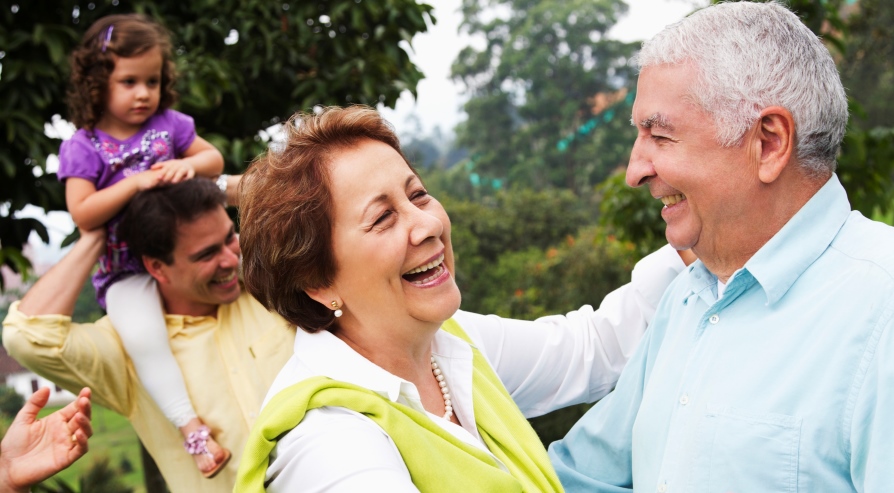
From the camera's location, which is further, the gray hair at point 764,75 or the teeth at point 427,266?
the teeth at point 427,266

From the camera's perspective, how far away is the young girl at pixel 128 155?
108 inches

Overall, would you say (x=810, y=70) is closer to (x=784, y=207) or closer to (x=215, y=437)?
(x=784, y=207)

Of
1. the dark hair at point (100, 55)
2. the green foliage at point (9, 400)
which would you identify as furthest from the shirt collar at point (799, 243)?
the green foliage at point (9, 400)

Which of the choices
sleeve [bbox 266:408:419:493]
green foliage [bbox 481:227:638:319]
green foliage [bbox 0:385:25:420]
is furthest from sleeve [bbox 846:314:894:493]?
green foliage [bbox 481:227:638:319]

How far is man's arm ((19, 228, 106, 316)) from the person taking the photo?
270cm

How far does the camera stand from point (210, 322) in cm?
291

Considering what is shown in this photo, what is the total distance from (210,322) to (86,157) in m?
0.68

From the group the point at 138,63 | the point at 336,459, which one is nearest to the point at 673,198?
the point at 336,459

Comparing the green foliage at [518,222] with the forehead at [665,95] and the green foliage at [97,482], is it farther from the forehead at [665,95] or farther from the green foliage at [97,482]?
the forehead at [665,95]

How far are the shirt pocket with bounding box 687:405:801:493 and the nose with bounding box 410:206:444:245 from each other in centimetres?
65

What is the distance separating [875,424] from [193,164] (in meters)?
2.27

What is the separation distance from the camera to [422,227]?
182 cm

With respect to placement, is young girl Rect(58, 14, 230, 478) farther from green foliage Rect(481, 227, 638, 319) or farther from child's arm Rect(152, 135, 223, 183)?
green foliage Rect(481, 227, 638, 319)

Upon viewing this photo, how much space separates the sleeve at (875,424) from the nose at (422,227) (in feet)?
2.79
